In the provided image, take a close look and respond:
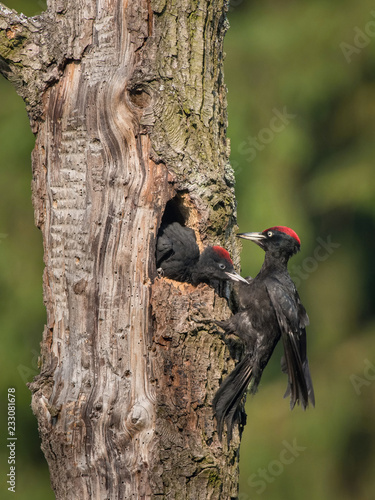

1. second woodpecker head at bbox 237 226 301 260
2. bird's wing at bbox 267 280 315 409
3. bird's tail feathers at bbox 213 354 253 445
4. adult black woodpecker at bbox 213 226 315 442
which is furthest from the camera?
second woodpecker head at bbox 237 226 301 260

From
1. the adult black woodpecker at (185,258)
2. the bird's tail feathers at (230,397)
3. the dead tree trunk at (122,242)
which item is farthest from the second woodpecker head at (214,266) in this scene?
the bird's tail feathers at (230,397)

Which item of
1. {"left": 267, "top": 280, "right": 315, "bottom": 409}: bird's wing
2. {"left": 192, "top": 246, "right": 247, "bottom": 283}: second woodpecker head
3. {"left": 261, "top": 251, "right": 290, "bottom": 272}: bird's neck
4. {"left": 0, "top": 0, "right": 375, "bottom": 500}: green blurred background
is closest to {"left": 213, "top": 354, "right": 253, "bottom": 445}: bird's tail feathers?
{"left": 267, "top": 280, "right": 315, "bottom": 409}: bird's wing

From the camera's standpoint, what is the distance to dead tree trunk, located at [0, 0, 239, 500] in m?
3.26

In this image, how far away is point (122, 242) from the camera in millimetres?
3354

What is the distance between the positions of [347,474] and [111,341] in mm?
3976

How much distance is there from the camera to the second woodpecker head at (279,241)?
4.27m

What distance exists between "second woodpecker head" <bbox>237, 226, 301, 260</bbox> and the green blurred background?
157 centimetres

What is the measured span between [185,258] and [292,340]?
784mm

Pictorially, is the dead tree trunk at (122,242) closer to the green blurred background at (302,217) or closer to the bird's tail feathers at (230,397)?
the bird's tail feathers at (230,397)

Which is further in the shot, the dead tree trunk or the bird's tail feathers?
the bird's tail feathers

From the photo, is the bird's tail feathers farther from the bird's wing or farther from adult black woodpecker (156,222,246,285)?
adult black woodpecker (156,222,246,285)

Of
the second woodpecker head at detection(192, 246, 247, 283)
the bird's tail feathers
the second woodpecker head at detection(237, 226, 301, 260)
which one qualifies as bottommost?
the bird's tail feathers

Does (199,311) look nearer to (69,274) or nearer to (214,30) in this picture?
(69,274)

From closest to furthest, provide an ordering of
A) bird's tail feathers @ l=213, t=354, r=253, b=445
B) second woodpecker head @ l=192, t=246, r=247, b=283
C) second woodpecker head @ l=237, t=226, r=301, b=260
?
bird's tail feathers @ l=213, t=354, r=253, b=445 → second woodpecker head @ l=192, t=246, r=247, b=283 → second woodpecker head @ l=237, t=226, r=301, b=260
